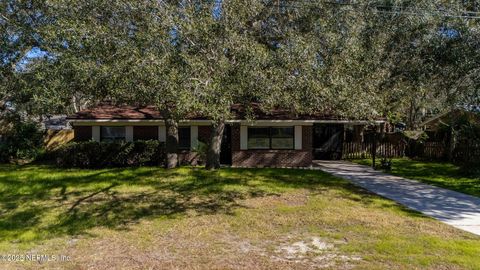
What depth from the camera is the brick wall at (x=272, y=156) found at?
20.5m

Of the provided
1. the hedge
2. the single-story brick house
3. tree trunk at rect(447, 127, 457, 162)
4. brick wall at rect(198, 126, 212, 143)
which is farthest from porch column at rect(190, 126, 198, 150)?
tree trunk at rect(447, 127, 457, 162)

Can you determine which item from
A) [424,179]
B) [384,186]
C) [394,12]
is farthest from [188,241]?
[424,179]

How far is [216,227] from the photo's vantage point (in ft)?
30.7

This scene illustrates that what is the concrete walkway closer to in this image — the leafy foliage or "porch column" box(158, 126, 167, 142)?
"porch column" box(158, 126, 167, 142)

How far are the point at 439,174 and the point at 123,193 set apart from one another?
1370 cm

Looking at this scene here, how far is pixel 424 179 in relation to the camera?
16734 millimetres

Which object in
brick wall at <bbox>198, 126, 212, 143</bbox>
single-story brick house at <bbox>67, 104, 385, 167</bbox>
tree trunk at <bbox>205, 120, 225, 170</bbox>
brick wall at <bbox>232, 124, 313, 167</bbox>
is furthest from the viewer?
brick wall at <bbox>198, 126, 212, 143</bbox>

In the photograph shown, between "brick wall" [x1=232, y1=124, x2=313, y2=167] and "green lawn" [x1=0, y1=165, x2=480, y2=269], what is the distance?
5.11 metres

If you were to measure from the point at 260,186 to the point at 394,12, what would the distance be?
7422 mm

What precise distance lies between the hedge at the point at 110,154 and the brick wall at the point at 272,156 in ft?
12.0

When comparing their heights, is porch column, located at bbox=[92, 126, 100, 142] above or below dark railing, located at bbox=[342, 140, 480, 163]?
above

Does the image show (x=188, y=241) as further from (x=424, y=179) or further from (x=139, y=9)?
(x=424, y=179)

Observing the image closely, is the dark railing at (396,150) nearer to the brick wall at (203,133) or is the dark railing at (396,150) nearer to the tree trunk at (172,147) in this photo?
the brick wall at (203,133)

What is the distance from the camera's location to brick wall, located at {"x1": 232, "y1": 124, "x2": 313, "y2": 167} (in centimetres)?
2052
